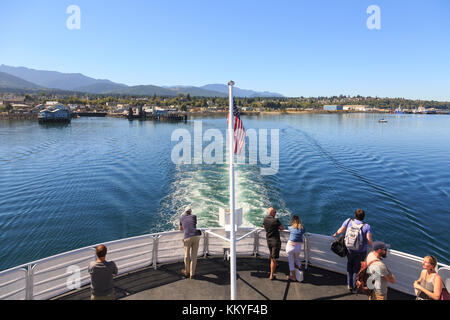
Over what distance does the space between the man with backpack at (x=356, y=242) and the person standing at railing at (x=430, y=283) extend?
114 centimetres

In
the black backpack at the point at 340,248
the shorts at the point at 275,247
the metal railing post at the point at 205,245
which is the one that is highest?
the black backpack at the point at 340,248

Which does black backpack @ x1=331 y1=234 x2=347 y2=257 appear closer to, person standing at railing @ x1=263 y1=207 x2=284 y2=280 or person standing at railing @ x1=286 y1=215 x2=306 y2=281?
person standing at railing @ x1=286 y1=215 x2=306 y2=281

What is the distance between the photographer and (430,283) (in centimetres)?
418

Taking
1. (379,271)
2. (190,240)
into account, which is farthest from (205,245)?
(379,271)

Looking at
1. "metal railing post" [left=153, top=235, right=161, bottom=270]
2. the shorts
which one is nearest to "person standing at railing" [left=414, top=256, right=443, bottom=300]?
the shorts

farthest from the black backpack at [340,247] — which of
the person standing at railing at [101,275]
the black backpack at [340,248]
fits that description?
the person standing at railing at [101,275]

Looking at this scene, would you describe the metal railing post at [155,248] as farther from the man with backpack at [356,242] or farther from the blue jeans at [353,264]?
the blue jeans at [353,264]

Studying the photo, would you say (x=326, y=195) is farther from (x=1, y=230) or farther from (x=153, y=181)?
(x=1, y=230)

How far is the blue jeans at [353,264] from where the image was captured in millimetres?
5513

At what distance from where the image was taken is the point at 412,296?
5.55 meters

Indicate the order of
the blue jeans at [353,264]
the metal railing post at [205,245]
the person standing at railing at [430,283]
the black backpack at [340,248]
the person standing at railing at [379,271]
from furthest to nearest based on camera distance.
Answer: the metal railing post at [205,245] < the black backpack at [340,248] < the blue jeans at [353,264] < the person standing at railing at [379,271] < the person standing at railing at [430,283]

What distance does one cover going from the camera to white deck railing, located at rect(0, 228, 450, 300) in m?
5.00
